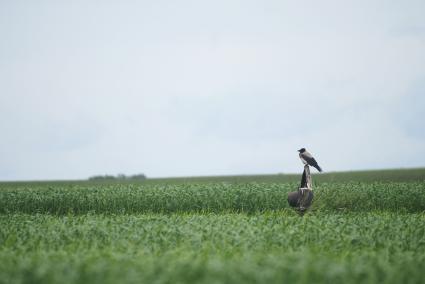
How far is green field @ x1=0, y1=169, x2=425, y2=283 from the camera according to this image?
815 centimetres

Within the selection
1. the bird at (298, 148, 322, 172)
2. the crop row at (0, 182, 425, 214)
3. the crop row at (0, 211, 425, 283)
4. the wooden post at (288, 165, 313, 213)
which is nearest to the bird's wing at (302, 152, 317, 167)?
the bird at (298, 148, 322, 172)

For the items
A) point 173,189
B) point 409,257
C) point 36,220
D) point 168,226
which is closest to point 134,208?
point 173,189

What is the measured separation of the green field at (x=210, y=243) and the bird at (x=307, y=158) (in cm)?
207

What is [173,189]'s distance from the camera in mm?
26719

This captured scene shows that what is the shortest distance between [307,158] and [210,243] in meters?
6.35

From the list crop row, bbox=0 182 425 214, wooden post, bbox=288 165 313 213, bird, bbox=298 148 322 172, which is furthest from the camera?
crop row, bbox=0 182 425 214

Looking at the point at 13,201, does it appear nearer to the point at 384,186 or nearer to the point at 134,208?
the point at 134,208

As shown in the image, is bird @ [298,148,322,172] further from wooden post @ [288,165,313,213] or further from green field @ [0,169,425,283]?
green field @ [0,169,425,283]

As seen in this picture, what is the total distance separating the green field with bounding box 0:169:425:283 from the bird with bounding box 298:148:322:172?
2.07 metres

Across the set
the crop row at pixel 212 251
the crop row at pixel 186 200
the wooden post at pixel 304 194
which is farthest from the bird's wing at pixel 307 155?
the crop row at pixel 186 200

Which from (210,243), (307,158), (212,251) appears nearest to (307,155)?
(307,158)

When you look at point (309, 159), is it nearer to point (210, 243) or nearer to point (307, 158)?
point (307, 158)

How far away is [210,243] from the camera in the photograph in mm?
12109

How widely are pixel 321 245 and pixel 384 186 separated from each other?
1718 centimetres
